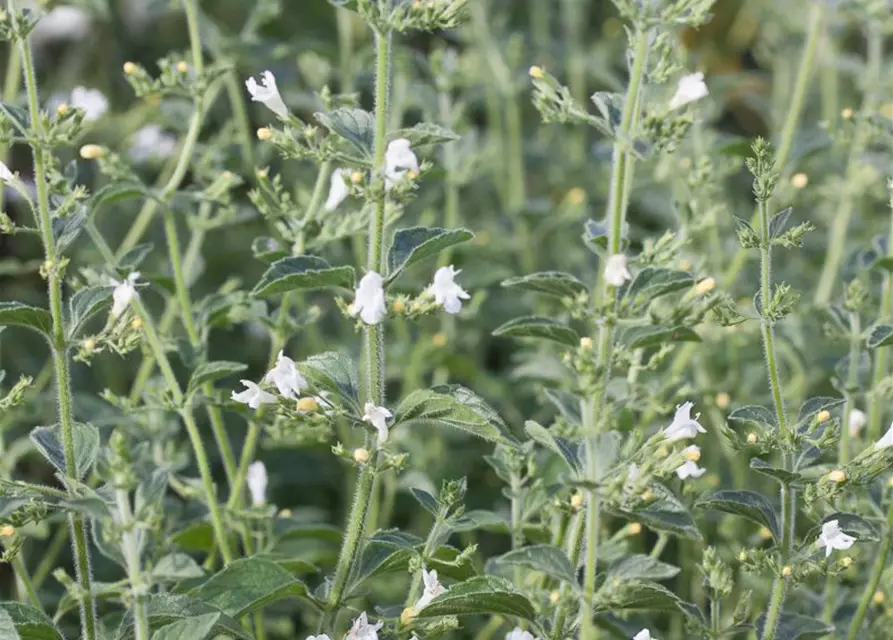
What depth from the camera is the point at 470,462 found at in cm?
353

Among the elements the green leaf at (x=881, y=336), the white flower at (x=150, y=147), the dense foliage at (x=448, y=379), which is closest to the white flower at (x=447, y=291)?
the dense foliage at (x=448, y=379)

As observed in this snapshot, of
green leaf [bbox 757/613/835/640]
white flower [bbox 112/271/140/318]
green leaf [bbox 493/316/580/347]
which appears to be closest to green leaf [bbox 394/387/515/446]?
green leaf [bbox 493/316/580/347]

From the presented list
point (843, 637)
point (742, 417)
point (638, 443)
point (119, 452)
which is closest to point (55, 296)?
point (119, 452)

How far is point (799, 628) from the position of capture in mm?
1941

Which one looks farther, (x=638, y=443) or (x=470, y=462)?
(x=470, y=462)

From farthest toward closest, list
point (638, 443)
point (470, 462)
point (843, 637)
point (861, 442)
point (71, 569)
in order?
1. point (470, 462)
2. point (71, 569)
3. point (861, 442)
4. point (843, 637)
5. point (638, 443)

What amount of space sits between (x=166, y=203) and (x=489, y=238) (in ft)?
5.10

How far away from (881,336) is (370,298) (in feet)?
2.88

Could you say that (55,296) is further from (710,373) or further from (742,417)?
(710,373)

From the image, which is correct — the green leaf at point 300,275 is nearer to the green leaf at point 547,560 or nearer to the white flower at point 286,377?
the white flower at point 286,377

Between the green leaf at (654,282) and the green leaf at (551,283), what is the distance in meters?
0.08

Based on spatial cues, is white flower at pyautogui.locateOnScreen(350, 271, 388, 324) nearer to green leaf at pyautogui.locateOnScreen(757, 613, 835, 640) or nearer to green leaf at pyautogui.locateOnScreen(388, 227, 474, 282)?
green leaf at pyautogui.locateOnScreen(388, 227, 474, 282)

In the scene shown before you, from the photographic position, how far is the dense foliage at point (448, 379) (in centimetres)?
173

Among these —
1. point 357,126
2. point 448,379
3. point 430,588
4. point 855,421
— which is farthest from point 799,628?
point 448,379
